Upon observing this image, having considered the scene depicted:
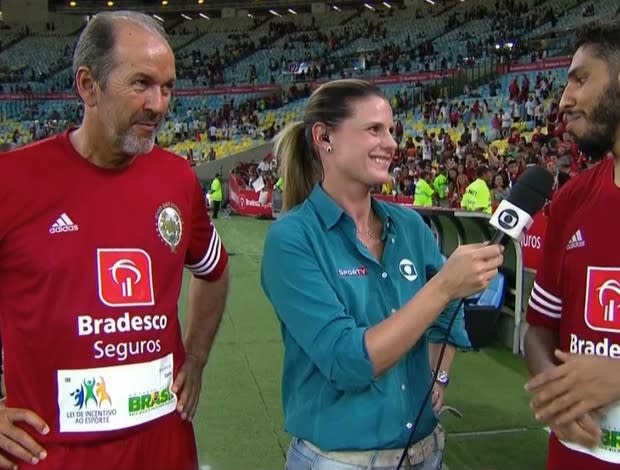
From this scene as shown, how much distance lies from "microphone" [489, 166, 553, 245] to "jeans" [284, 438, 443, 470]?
0.70 meters

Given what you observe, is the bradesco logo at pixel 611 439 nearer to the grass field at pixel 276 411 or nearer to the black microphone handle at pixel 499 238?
the black microphone handle at pixel 499 238

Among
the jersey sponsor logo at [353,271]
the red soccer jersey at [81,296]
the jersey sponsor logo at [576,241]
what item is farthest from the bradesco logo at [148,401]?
the jersey sponsor logo at [576,241]

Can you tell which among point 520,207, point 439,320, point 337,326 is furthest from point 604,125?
point 337,326

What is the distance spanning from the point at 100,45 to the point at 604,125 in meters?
1.44

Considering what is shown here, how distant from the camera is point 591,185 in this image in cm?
Answer: 197

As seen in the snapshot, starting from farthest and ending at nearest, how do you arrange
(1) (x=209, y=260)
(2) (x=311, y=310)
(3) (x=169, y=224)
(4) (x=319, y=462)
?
(1) (x=209, y=260)
(3) (x=169, y=224)
(4) (x=319, y=462)
(2) (x=311, y=310)

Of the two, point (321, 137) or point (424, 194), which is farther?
point (424, 194)

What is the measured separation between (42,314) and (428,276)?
1138 mm

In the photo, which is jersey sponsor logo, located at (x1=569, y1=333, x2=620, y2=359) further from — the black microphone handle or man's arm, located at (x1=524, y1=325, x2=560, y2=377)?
the black microphone handle

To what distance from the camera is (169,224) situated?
2.11 metres

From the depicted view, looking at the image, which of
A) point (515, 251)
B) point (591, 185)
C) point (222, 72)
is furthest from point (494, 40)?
point (591, 185)

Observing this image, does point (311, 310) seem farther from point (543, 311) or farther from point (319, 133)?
point (543, 311)

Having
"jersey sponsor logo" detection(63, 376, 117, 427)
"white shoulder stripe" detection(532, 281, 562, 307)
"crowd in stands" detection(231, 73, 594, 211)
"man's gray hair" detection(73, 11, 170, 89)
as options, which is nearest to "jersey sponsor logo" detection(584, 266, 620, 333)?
"white shoulder stripe" detection(532, 281, 562, 307)

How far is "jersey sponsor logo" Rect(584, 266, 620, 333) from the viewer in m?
1.79
